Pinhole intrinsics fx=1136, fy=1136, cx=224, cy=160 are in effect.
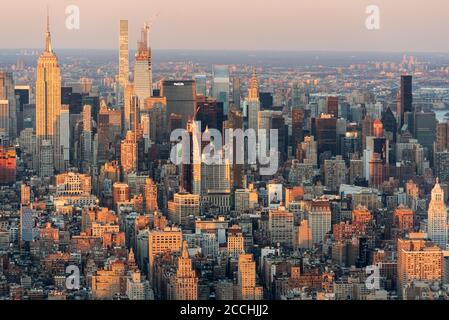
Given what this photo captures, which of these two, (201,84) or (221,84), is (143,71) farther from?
(221,84)

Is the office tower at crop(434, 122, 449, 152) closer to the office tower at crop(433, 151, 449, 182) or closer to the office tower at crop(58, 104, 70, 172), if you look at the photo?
the office tower at crop(433, 151, 449, 182)

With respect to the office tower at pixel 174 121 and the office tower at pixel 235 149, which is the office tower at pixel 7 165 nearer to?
the office tower at pixel 174 121

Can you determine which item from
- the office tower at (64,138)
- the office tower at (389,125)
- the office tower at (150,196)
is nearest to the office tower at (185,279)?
the office tower at (150,196)

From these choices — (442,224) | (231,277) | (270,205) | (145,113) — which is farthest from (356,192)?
(231,277)

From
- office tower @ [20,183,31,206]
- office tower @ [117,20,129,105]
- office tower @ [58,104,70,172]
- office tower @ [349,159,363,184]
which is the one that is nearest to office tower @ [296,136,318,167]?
office tower @ [349,159,363,184]

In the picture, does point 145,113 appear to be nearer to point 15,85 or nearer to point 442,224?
point 15,85

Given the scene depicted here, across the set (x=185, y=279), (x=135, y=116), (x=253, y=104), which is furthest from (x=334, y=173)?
(x=185, y=279)
